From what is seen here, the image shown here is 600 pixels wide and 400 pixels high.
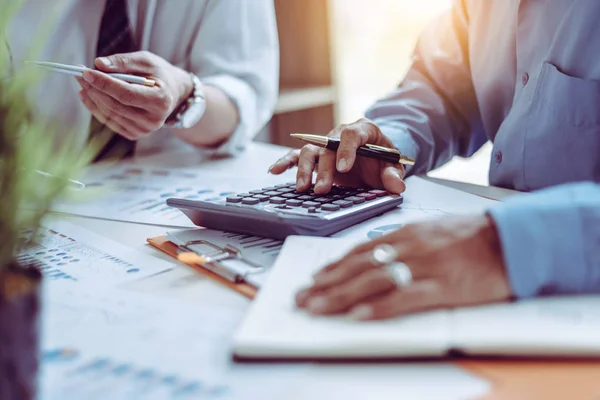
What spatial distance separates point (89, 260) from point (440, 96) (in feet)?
2.13

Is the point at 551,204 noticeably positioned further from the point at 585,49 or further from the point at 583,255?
the point at 585,49

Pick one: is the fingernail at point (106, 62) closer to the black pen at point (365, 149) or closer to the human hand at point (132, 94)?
the human hand at point (132, 94)

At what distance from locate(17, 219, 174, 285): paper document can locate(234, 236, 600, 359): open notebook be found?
7.3 inches

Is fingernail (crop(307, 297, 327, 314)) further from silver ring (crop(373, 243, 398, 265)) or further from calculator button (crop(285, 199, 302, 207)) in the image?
calculator button (crop(285, 199, 302, 207))

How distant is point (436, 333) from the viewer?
15.6 inches

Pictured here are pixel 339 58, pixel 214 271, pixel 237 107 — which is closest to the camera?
pixel 214 271

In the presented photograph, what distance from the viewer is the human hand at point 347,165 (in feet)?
2.47

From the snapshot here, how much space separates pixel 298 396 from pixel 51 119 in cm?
82

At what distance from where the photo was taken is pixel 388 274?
431 millimetres

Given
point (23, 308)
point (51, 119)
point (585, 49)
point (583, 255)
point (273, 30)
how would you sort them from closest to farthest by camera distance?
point (23, 308) < point (583, 255) < point (585, 49) < point (51, 119) < point (273, 30)

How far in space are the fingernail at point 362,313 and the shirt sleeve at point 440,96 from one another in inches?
23.3

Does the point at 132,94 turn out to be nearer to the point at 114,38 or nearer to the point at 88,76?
the point at 88,76

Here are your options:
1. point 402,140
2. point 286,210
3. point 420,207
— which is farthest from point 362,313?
point 402,140

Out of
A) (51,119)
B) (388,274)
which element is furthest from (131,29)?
(388,274)
